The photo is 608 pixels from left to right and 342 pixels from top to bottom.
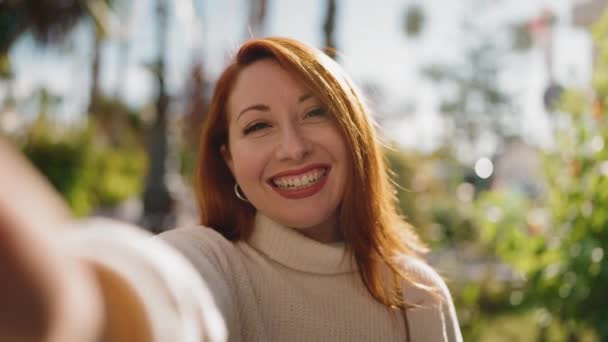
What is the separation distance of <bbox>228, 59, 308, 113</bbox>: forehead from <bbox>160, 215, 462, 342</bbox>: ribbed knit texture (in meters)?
0.33

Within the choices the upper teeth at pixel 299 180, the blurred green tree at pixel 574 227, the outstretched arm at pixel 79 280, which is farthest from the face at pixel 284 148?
the blurred green tree at pixel 574 227

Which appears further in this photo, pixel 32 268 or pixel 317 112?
pixel 317 112

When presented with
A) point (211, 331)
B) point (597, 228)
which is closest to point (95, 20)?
point (597, 228)

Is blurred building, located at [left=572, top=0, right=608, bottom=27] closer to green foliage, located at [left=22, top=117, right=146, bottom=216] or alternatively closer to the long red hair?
green foliage, located at [left=22, top=117, right=146, bottom=216]

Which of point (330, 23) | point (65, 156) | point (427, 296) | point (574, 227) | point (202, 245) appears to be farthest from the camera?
point (65, 156)

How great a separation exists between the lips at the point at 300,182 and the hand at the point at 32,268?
111cm

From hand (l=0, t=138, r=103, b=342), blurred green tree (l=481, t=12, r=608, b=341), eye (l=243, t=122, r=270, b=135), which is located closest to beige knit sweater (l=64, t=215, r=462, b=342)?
eye (l=243, t=122, r=270, b=135)

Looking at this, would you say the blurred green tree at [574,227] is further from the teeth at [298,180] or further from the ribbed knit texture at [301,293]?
the teeth at [298,180]

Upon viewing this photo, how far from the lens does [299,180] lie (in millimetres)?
1534

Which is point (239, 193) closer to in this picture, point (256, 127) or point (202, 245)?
point (256, 127)

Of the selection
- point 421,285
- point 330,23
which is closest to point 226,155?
point 421,285

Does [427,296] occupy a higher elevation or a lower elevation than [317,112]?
lower

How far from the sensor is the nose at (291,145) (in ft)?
4.95

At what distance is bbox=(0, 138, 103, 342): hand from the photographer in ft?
1.19
